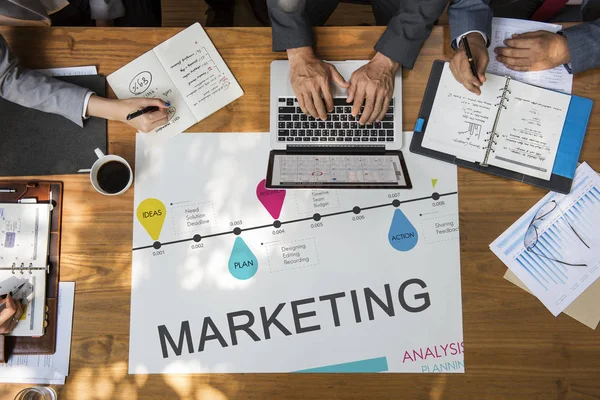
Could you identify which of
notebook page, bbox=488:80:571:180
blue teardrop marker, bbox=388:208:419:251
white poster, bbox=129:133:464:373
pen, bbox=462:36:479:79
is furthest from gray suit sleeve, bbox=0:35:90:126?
notebook page, bbox=488:80:571:180

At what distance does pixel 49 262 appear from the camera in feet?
3.60

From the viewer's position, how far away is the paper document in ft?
3.73

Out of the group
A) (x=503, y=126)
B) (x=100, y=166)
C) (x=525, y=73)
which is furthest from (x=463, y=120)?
(x=100, y=166)

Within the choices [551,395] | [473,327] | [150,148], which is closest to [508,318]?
[473,327]

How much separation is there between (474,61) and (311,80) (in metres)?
0.40

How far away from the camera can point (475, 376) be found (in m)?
1.06

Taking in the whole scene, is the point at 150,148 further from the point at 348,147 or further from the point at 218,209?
the point at 348,147

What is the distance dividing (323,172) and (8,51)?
2.69 ft

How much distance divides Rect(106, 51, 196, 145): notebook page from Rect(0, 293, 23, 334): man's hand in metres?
0.51

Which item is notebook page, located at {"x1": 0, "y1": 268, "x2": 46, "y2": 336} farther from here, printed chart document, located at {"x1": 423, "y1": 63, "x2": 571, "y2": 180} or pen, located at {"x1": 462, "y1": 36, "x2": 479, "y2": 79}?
pen, located at {"x1": 462, "y1": 36, "x2": 479, "y2": 79}

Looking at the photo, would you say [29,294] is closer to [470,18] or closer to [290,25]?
[290,25]

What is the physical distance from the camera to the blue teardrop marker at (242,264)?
1093mm

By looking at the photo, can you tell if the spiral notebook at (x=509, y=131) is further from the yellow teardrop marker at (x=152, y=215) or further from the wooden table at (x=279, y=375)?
the yellow teardrop marker at (x=152, y=215)

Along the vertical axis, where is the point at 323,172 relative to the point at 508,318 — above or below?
above
